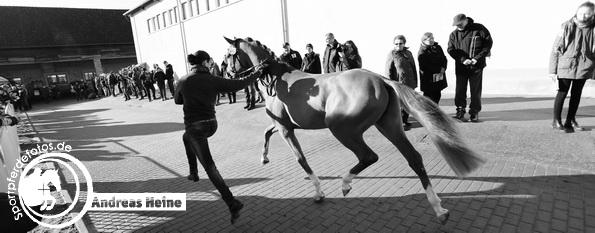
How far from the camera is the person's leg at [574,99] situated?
4.59 m

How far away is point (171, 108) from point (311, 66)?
335 inches

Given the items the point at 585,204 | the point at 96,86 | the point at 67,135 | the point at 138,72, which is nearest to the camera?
the point at 585,204

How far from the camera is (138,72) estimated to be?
66.6 ft

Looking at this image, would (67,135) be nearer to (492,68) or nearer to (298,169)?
(298,169)

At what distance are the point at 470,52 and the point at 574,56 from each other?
4.87ft

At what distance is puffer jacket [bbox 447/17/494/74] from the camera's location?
18.2 ft

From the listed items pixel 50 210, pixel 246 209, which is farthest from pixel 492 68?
pixel 50 210

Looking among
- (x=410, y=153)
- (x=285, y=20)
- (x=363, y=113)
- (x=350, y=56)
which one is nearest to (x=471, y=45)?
(x=350, y=56)

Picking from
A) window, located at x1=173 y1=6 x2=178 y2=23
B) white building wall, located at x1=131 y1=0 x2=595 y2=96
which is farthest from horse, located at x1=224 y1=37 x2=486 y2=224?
window, located at x1=173 y1=6 x2=178 y2=23

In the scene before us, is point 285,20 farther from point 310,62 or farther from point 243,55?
point 243,55

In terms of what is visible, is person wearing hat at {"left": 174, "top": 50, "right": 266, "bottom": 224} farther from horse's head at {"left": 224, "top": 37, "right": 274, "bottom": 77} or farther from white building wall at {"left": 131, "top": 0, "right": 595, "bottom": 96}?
white building wall at {"left": 131, "top": 0, "right": 595, "bottom": 96}

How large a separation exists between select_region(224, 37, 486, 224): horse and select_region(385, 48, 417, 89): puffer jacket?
118 inches

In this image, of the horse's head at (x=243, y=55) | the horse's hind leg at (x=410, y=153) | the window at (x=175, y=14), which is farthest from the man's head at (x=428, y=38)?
the window at (x=175, y=14)

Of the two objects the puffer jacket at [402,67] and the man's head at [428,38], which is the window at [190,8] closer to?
the puffer jacket at [402,67]
